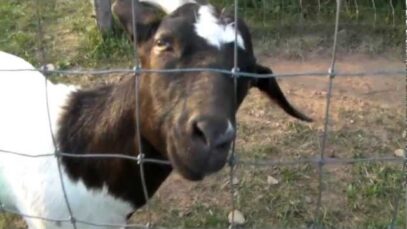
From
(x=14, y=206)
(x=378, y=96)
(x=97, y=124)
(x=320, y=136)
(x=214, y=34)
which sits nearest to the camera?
(x=214, y=34)

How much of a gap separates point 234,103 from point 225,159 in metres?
0.20

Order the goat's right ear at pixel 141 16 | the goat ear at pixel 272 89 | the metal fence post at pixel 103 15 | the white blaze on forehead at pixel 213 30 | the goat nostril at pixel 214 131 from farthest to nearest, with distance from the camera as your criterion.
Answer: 1. the metal fence post at pixel 103 15
2. the goat ear at pixel 272 89
3. the goat's right ear at pixel 141 16
4. the white blaze on forehead at pixel 213 30
5. the goat nostril at pixel 214 131

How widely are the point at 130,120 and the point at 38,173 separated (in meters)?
0.43

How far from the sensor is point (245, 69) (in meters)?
2.50

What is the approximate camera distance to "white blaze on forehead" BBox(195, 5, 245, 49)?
2391mm

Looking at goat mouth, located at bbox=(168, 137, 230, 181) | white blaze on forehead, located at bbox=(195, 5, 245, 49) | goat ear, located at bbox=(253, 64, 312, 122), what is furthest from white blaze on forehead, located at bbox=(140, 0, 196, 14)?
goat mouth, located at bbox=(168, 137, 230, 181)

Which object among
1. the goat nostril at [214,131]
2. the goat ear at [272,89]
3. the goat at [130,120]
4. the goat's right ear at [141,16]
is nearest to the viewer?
the goat nostril at [214,131]

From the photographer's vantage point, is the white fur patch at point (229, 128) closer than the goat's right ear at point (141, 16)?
Yes

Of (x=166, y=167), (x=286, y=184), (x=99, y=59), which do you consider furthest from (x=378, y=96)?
(x=166, y=167)

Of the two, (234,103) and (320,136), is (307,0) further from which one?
(234,103)

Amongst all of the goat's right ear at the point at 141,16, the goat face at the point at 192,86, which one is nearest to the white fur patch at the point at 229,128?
the goat face at the point at 192,86

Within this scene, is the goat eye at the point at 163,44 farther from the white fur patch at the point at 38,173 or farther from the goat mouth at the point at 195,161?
the white fur patch at the point at 38,173

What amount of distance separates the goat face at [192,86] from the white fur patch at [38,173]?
41 cm

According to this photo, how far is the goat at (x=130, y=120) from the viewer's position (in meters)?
2.29
